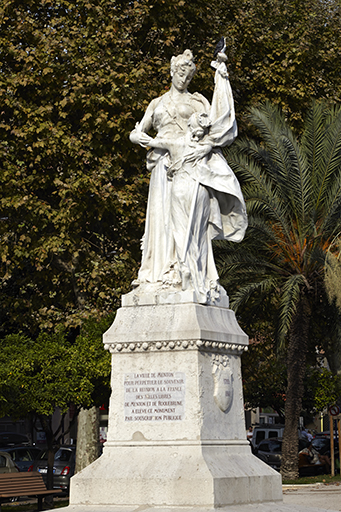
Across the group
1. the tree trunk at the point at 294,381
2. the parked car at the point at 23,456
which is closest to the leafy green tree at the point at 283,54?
the tree trunk at the point at 294,381

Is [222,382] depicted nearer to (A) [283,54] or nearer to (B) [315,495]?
(B) [315,495]

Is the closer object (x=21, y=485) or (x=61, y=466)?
(x=21, y=485)

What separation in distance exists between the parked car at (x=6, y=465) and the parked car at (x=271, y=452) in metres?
10.0

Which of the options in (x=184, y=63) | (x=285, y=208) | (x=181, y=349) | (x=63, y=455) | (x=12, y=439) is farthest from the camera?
(x=12, y=439)

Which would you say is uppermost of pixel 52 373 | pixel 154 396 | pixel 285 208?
pixel 285 208

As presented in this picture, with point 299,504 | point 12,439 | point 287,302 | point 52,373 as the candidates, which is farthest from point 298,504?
point 12,439

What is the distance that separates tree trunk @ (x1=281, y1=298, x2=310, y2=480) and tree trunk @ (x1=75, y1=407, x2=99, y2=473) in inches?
190

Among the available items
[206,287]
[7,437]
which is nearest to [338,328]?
[206,287]

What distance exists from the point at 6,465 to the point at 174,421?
1351cm

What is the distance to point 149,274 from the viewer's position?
9.09 meters

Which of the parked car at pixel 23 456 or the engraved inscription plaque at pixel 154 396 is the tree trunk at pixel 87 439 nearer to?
the parked car at pixel 23 456

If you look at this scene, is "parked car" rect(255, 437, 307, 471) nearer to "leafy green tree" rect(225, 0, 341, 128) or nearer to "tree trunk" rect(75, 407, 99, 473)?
"tree trunk" rect(75, 407, 99, 473)

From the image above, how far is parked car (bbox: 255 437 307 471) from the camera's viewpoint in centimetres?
2831

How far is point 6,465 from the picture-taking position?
20.6 metres
